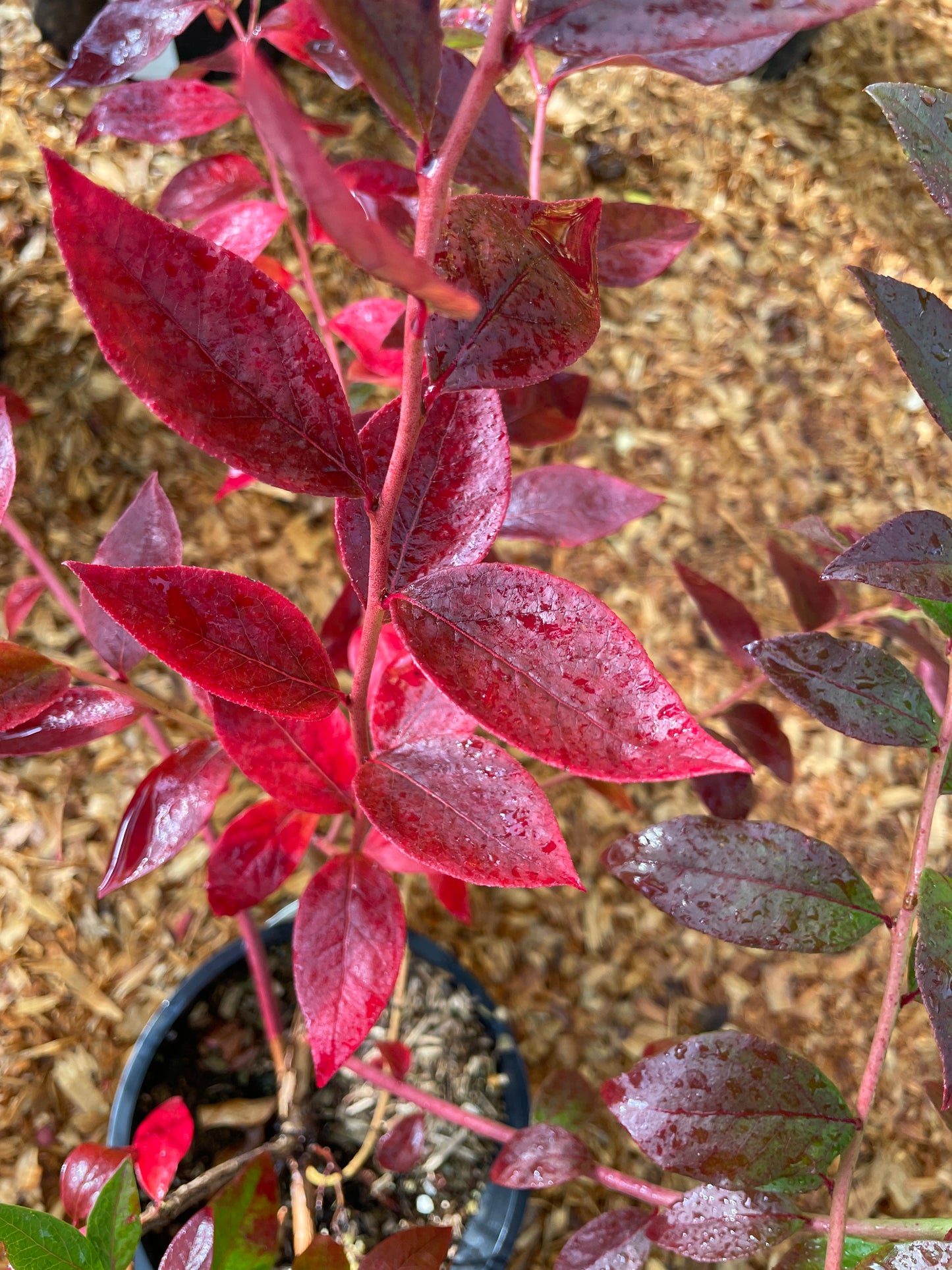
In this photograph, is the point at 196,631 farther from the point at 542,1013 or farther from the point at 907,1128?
the point at 907,1128

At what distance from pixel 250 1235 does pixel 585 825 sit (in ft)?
2.80

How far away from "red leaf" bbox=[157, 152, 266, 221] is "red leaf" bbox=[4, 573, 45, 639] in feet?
1.13

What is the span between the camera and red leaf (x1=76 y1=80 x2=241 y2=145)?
74 cm

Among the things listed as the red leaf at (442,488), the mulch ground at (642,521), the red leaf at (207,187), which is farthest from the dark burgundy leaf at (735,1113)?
the red leaf at (207,187)

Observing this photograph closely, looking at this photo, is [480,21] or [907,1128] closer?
[480,21]

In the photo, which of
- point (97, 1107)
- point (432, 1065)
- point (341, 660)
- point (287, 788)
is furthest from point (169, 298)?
point (97, 1107)

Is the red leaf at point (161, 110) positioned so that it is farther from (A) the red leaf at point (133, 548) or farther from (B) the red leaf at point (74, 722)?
(B) the red leaf at point (74, 722)

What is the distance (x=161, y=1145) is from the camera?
2.47ft

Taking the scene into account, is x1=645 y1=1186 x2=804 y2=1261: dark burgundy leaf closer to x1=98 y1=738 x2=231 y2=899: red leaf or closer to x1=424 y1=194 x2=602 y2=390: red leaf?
x1=98 y1=738 x2=231 y2=899: red leaf

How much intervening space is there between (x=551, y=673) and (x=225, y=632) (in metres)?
0.15

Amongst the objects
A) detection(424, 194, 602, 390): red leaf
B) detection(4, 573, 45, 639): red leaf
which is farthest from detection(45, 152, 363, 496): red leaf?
detection(4, 573, 45, 639): red leaf

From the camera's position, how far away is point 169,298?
33 cm

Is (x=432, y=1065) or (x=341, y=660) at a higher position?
(x=341, y=660)

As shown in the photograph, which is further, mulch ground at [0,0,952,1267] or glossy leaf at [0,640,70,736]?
mulch ground at [0,0,952,1267]
